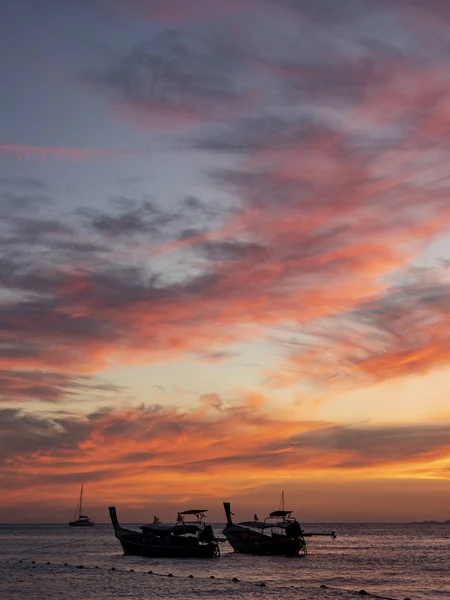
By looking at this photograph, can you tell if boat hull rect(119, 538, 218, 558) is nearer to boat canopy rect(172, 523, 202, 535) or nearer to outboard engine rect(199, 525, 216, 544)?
outboard engine rect(199, 525, 216, 544)

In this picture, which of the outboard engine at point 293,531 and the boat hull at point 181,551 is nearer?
the boat hull at point 181,551

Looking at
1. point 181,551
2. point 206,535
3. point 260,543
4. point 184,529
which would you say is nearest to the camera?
point 184,529

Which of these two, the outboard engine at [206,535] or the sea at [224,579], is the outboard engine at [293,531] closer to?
the sea at [224,579]

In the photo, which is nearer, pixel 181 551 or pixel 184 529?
pixel 184 529

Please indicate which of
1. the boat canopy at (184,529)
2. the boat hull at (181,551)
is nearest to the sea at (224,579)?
the boat hull at (181,551)

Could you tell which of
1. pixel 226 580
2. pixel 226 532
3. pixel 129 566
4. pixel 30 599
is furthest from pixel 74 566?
pixel 30 599

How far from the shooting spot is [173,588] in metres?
78.7

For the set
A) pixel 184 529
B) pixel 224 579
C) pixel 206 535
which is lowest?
pixel 224 579

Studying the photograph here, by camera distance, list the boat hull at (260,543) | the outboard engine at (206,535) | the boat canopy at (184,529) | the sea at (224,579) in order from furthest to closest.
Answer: the boat hull at (260,543) → the outboard engine at (206,535) → the boat canopy at (184,529) → the sea at (224,579)

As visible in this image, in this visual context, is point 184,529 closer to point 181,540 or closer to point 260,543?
point 181,540

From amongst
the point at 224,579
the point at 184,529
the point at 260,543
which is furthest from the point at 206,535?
the point at 224,579

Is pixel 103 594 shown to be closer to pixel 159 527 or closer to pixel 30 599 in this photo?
pixel 30 599

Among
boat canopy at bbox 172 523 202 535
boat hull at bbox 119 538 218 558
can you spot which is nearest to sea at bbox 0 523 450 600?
boat hull at bbox 119 538 218 558

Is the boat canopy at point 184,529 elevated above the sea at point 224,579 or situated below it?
above
